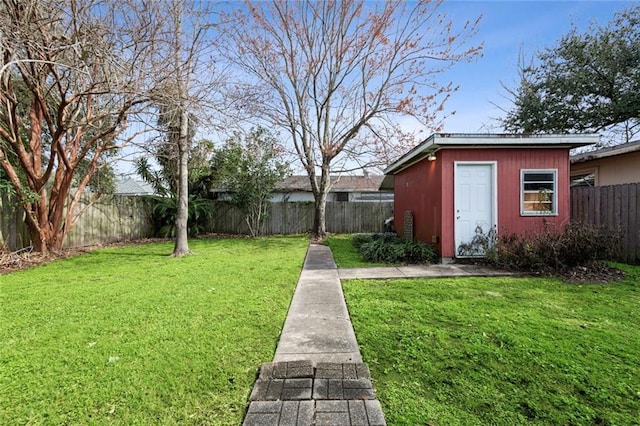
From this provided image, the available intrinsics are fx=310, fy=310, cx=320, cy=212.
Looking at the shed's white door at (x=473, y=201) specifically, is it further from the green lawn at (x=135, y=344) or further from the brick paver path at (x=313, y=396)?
the brick paver path at (x=313, y=396)

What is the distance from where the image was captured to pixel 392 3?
9945 mm

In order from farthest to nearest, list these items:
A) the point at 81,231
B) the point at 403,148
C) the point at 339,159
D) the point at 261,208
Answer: the point at 261,208 < the point at 339,159 < the point at 403,148 < the point at 81,231

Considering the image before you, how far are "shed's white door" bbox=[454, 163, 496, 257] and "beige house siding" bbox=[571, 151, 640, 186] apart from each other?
3.74 m

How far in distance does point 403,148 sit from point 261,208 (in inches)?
248

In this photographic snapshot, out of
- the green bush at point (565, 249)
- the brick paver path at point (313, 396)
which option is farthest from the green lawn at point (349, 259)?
the brick paver path at point (313, 396)

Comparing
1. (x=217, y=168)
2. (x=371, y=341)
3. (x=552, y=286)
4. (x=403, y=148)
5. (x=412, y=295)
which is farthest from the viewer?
(x=217, y=168)

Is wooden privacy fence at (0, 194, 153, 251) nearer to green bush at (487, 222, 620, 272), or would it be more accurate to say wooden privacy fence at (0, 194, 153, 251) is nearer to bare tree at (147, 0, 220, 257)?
bare tree at (147, 0, 220, 257)

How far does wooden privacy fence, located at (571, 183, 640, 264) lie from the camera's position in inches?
250

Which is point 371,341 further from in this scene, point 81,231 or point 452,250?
point 81,231

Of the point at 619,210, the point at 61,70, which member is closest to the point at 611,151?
the point at 619,210

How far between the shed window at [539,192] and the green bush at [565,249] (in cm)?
94

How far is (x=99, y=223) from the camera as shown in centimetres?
1006

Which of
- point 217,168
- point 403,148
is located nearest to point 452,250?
point 403,148

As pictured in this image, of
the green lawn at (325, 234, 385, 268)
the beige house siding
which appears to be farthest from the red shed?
the beige house siding
